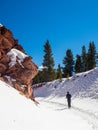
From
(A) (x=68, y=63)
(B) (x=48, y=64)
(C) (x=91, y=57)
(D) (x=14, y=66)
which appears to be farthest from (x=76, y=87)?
(A) (x=68, y=63)

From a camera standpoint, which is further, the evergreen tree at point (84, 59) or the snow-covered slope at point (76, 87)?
the evergreen tree at point (84, 59)

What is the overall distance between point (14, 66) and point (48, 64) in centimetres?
4779

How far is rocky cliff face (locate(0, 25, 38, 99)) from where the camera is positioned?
25.8 m

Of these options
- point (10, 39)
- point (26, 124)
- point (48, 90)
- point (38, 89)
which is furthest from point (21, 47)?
point (38, 89)

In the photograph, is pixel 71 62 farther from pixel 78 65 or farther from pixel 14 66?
pixel 14 66

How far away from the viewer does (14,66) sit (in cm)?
2656

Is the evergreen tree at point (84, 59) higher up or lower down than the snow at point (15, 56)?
higher up

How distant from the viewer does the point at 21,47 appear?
30.4 m

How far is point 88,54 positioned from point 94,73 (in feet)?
99.1

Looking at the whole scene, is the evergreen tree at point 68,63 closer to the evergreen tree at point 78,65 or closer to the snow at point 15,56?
the evergreen tree at point 78,65

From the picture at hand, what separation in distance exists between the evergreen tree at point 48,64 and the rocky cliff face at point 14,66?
42.9 metres

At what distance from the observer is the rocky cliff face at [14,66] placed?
25797 mm

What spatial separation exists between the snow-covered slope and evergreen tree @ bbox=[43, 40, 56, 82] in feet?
47.5

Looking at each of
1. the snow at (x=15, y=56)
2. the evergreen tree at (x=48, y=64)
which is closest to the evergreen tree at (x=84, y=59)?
the evergreen tree at (x=48, y=64)
